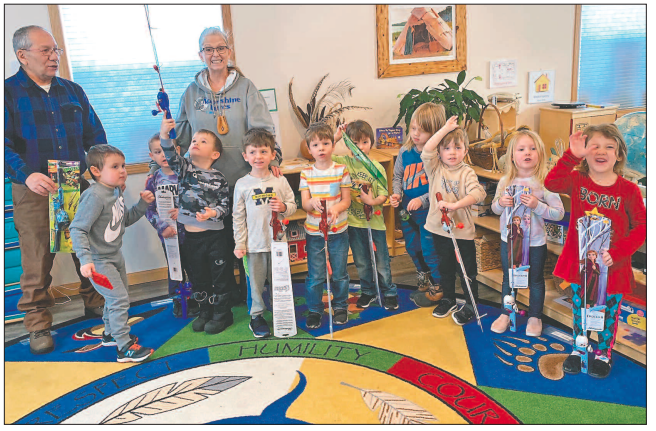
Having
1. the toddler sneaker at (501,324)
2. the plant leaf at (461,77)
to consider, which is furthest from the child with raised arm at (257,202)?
the plant leaf at (461,77)

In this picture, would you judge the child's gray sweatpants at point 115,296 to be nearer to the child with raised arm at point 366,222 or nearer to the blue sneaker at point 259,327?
the blue sneaker at point 259,327

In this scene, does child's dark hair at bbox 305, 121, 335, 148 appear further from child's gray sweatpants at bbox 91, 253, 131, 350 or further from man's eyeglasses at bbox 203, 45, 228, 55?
child's gray sweatpants at bbox 91, 253, 131, 350

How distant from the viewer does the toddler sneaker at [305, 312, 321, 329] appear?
2.98 meters

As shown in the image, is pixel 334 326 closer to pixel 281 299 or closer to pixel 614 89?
pixel 281 299

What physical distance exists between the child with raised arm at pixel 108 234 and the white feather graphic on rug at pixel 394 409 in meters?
1.18

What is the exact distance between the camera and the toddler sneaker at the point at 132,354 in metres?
2.75

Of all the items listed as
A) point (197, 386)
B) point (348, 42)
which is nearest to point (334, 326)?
point (197, 386)

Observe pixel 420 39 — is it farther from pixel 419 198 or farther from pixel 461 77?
pixel 419 198

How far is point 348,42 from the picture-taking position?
13.2ft

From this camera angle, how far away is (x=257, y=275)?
114 inches

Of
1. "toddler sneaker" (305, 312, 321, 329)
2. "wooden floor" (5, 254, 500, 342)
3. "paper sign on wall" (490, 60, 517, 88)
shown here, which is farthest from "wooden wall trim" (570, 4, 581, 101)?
"toddler sneaker" (305, 312, 321, 329)

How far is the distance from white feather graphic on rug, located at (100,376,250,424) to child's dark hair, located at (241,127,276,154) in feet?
3.74

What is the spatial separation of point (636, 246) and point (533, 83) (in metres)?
2.66

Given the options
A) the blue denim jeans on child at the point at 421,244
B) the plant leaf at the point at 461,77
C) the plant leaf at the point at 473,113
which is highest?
the plant leaf at the point at 461,77
